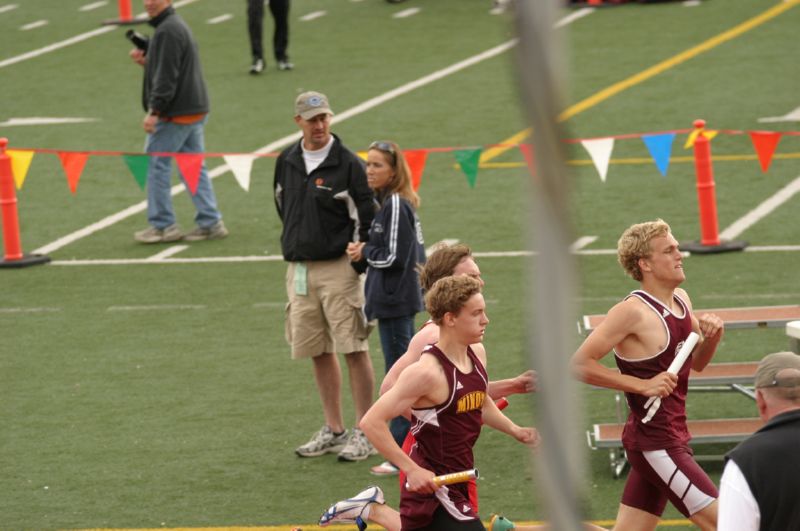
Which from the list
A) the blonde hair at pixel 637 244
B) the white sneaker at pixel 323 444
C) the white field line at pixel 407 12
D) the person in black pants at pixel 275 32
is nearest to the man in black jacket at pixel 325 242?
the white sneaker at pixel 323 444

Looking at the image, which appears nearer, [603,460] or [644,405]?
[644,405]

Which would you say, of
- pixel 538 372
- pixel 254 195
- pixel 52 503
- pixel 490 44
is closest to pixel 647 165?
pixel 254 195

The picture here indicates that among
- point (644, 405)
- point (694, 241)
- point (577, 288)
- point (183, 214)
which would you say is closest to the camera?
point (577, 288)

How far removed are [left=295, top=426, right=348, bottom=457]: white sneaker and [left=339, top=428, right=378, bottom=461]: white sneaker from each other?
139 millimetres

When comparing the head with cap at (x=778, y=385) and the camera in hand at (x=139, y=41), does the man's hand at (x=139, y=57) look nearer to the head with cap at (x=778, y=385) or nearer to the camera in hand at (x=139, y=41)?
the camera in hand at (x=139, y=41)

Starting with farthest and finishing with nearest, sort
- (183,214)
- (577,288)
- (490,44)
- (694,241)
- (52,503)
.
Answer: (490,44)
(183,214)
(694,241)
(52,503)
(577,288)

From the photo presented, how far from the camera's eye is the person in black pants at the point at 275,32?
24.4m

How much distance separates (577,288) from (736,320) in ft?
26.4

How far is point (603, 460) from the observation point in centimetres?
962

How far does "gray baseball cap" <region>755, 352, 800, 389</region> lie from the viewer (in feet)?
17.5

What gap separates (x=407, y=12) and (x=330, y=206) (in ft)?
67.5

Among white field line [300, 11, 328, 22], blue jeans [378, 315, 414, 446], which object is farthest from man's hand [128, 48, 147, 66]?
white field line [300, 11, 328, 22]

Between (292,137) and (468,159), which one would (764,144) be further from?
(292,137)

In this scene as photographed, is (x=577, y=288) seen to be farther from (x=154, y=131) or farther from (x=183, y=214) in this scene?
(x=183, y=214)
